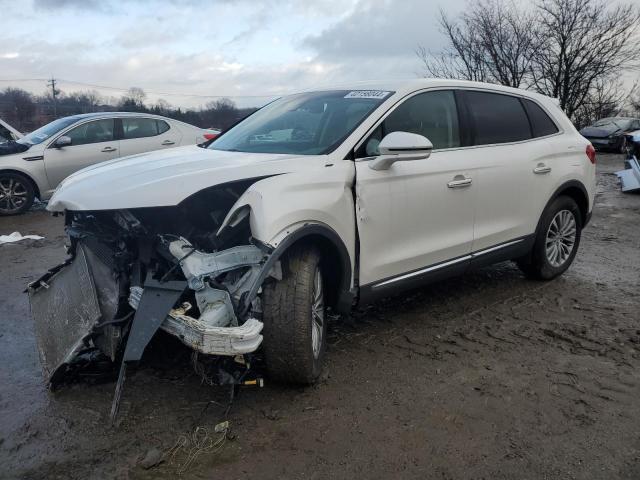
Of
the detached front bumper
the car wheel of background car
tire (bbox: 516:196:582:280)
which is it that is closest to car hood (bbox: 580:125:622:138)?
tire (bbox: 516:196:582:280)

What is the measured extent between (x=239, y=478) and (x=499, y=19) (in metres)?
26.7

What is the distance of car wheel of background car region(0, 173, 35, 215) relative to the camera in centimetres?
950

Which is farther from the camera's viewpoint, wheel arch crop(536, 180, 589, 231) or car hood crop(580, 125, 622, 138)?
car hood crop(580, 125, 622, 138)

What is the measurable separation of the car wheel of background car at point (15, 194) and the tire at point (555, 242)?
8.01 meters

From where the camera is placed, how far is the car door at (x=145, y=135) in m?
10.4

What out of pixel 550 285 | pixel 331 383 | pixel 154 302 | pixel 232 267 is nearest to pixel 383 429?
pixel 331 383

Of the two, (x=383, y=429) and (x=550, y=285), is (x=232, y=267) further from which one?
(x=550, y=285)

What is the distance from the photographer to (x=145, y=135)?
10.7m

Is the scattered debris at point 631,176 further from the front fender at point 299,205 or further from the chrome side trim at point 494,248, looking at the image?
the front fender at point 299,205

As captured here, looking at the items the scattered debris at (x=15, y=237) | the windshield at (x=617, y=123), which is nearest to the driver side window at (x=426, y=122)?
the scattered debris at (x=15, y=237)

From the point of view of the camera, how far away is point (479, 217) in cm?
451

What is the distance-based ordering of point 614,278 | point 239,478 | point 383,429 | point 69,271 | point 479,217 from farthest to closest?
point 614,278
point 479,217
point 69,271
point 383,429
point 239,478

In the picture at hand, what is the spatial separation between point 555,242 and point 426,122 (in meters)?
2.12

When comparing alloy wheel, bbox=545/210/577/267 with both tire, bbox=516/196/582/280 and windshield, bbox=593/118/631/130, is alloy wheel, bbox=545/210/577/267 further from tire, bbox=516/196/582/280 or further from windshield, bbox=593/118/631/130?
windshield, bbox=593/118/631/130
